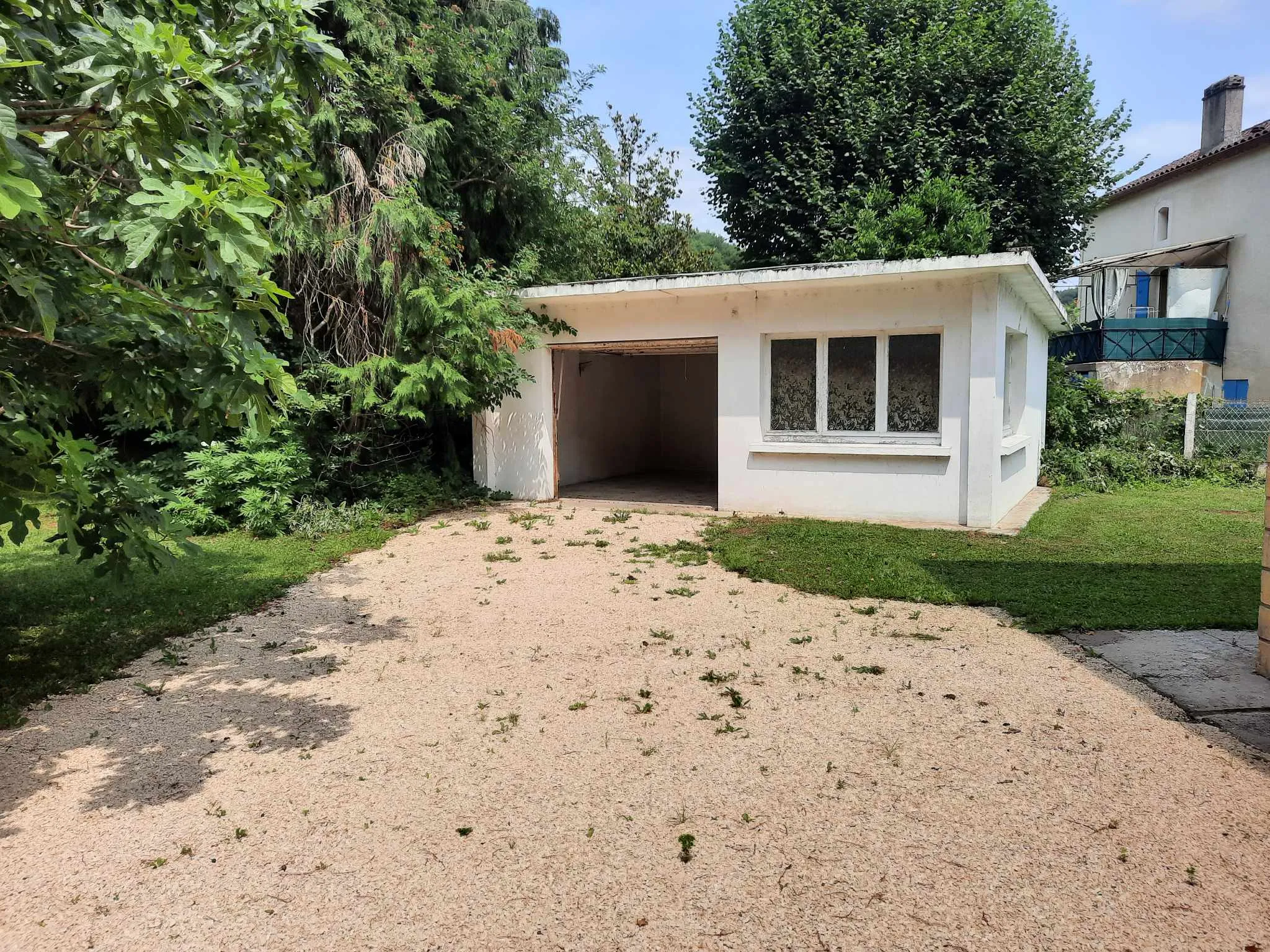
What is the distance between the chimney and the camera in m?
22.8

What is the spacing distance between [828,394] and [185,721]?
7.81 meters

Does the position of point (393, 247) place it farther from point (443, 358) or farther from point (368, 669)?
point (368, 669)

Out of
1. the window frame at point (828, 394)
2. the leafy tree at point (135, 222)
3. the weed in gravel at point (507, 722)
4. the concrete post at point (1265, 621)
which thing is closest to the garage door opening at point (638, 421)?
the window frame at point (828, 394)

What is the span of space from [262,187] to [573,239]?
43.4 feet

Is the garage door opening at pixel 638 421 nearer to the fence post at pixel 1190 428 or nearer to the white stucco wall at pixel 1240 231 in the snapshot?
the fence post at pixel 1190 428

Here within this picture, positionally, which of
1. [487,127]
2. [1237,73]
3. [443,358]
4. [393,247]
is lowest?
[443,358]

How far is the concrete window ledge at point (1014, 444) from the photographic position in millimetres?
9594

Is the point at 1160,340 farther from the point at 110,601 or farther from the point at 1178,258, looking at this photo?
the point at 110,601

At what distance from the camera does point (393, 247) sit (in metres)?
9.60

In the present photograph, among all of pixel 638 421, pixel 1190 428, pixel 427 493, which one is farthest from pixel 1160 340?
pixel 427 493

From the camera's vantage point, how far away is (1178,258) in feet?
70.6

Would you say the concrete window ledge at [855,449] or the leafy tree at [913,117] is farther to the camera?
the leafy tree at [913,117]

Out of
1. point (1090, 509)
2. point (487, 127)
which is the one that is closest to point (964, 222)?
point (1090, 509)

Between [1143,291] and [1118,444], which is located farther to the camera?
[1143,291]
